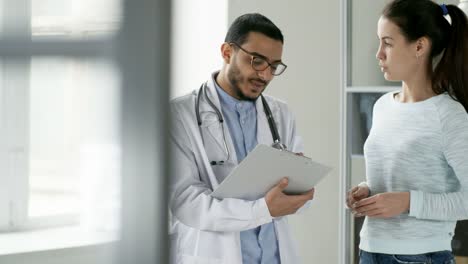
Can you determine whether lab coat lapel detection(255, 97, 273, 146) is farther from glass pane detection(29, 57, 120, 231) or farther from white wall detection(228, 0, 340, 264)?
white wall detection(228, 0, 340, 264)

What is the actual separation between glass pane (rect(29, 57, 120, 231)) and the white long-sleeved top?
1.34 m

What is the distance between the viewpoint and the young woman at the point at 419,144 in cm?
171

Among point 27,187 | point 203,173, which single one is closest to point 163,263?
point 27,187

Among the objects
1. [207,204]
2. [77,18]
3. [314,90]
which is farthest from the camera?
[314,90]

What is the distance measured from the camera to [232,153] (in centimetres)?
180

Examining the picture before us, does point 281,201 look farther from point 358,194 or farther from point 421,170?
point 421,170

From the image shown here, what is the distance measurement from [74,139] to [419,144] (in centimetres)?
138

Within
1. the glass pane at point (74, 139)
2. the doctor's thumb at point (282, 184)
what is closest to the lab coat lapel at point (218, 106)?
the doctor's thumb at point (282, 184)

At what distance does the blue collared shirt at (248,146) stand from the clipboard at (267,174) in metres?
0.10

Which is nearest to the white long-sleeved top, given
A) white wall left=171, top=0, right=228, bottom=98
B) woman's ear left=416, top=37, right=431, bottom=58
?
woman's ear left=416, top=37, right=431, bottom=58

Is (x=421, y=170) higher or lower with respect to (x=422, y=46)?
lower

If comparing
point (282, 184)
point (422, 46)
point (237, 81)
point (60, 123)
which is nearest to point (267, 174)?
point (282, 184)

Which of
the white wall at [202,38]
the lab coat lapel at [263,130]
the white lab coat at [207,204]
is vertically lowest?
the white lab coat at [207,204]

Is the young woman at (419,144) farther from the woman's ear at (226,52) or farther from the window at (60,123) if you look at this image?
the window at (60,123)
